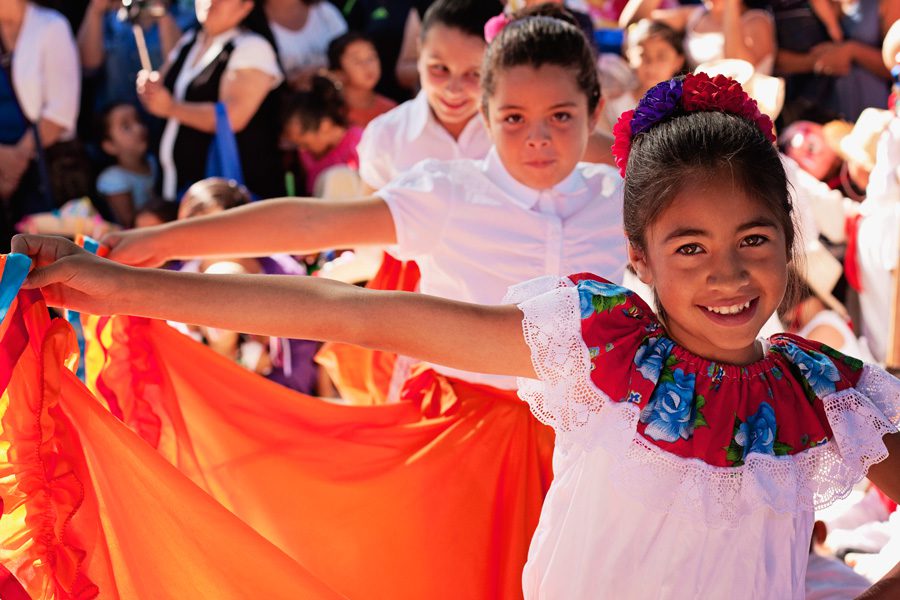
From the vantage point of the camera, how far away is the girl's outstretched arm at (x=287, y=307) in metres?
1.71

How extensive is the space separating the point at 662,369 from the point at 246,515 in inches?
39.8

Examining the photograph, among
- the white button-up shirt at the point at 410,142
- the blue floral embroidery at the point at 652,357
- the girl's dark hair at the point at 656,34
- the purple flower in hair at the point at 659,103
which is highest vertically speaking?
the girl's dark hair at the point at 656,34

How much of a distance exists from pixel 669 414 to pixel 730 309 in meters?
0.18

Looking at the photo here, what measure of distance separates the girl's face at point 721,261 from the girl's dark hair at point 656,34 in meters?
3.22

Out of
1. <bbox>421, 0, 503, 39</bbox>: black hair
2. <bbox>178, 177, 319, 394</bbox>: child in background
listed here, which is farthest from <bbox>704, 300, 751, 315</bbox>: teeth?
<bbox>178, 177, 319, 394</bbox>: child in background

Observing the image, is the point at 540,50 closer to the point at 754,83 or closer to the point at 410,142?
the point at 410,142

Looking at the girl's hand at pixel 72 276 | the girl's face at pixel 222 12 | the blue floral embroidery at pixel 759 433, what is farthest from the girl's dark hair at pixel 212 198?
the blue floral embroidery at pixel 759 433

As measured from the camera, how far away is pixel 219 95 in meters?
5.00

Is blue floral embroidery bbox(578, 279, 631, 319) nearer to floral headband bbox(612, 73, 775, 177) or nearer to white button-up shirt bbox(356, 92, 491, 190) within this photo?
floral headband bbox(612, 73, 775, 177)

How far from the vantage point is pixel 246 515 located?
2.42m

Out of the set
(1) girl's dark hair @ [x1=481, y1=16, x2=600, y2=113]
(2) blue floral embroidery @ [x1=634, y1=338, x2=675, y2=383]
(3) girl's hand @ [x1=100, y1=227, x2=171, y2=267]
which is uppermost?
(1) girl's dark hair @ [x1=481, y1=16, x2=600, y2=113]

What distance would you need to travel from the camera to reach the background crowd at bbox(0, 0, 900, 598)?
4.20 metres

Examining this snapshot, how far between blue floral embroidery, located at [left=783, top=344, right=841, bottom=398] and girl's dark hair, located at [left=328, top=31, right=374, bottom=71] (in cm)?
361

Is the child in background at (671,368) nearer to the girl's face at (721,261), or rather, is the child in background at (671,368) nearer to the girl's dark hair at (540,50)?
the girl's face at (721,261)
